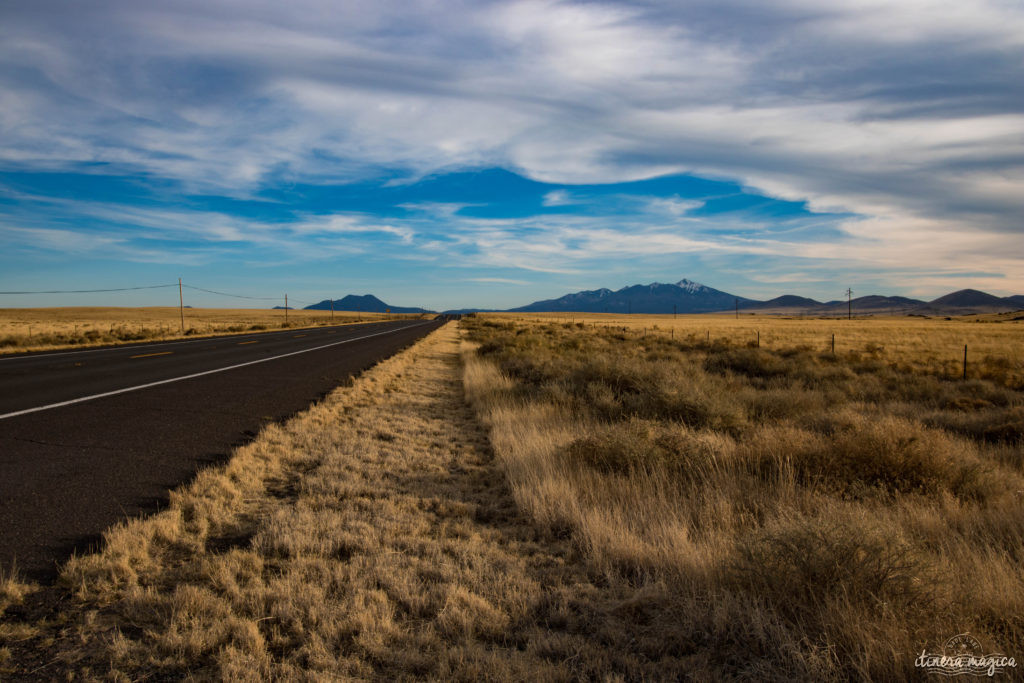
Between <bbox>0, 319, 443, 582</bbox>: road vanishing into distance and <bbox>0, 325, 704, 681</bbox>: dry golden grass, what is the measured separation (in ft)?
1.40

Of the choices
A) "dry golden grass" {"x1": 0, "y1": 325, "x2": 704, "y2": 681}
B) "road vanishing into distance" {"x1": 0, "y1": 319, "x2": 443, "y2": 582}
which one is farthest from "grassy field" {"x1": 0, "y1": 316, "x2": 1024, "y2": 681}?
"road vanishing into distance" {"x1": 0, "y1": 319, "x2": 443, "y2": 582}

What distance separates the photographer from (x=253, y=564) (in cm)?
360

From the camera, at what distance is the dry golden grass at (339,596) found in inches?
103

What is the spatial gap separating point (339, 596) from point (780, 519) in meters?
3.07

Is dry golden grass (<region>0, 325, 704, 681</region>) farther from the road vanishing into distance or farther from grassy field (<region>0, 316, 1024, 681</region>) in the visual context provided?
the road vanishing into distance

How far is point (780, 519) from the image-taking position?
153 inches

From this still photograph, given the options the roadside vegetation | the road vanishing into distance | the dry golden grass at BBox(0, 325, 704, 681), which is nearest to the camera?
the dry golden grass at BBox(0, 325, 704, 681)

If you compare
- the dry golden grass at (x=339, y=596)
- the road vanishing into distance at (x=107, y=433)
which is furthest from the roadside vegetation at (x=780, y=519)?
the road vanishing into distance at (x=107, y=433)

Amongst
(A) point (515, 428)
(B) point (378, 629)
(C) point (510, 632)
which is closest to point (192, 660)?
(B) point (378, 629)

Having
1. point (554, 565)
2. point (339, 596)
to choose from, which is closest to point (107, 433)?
point (339, 596)

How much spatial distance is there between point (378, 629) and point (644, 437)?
14.3 feet

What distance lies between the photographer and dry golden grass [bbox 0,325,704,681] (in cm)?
262

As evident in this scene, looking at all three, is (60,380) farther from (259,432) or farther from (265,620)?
(265,620)

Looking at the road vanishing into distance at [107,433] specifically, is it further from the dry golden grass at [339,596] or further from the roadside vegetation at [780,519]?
the roadside vegetation at [780,519]
